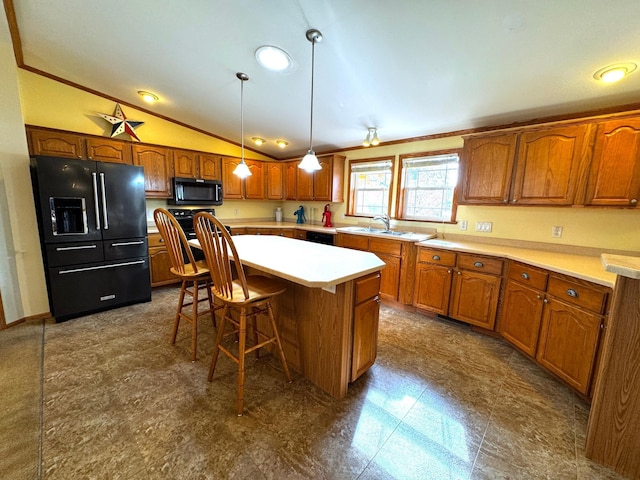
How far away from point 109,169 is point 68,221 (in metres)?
0.68

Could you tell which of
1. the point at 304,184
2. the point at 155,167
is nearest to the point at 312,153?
the point at 304,184

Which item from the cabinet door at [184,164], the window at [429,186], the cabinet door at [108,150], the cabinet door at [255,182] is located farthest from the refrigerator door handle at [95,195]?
the window at [429,186]

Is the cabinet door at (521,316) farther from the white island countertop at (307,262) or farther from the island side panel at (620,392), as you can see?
the white island countertop at (307,262)

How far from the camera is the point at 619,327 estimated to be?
48.9 inches

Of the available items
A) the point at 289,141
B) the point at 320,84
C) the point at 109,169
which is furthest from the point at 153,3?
the point at 289,141

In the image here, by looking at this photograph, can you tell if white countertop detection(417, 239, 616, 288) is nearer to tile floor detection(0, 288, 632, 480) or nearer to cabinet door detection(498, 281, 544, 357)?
cabinet door detection(498, 281, 544, 357)

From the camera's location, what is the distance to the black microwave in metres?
3.81

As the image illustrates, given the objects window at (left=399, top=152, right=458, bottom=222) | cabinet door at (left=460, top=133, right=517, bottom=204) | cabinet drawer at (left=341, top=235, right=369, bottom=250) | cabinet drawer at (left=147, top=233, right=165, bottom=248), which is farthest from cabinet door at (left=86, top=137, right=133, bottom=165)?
cabinet door at (left=460, top=133, right=517, bottom=204)

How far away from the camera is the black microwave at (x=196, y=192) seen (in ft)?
12.5

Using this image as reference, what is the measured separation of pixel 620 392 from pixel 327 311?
1514 mm

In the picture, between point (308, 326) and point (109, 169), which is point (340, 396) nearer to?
point (308, 326)

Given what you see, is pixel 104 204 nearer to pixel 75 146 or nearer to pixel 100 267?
pixel 100 267

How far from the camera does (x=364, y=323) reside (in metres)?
1.77

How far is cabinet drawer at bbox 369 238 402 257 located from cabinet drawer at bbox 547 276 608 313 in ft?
4.79
